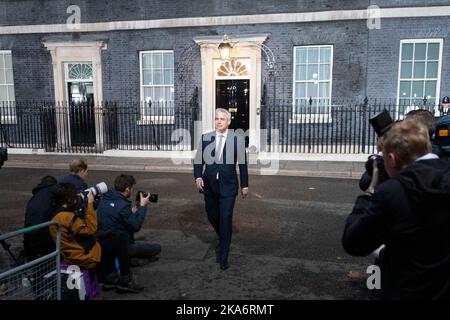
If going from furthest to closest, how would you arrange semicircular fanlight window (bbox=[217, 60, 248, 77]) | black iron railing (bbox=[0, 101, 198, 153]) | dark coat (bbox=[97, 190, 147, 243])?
black iron railing (bbox=[0, 101, 198, 153])
semicircular fanlight window (bbox=[217, 60, 248, 77])
dark coat (bbox=[97, 190, 147, 243])

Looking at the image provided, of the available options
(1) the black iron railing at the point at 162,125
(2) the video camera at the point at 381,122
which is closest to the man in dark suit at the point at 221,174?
(2) the video camera at the point at 381,122

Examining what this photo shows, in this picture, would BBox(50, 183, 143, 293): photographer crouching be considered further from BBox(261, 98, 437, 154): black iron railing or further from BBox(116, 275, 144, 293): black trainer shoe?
BBox(261, 98, 437, 154): black iron railing

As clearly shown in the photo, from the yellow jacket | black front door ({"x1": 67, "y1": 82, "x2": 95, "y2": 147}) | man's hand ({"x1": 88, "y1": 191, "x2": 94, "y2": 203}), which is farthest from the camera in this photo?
black front door ({"x1": 67, "y1": 82, "x2": 95, "y2": 147})

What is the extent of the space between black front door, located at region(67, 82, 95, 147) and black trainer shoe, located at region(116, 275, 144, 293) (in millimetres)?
12831

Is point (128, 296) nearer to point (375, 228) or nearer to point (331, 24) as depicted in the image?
point (375, 228)

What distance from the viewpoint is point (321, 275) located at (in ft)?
15.2

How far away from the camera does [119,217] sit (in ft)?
14.5

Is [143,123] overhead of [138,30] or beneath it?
beneath

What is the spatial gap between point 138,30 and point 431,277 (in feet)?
49.4

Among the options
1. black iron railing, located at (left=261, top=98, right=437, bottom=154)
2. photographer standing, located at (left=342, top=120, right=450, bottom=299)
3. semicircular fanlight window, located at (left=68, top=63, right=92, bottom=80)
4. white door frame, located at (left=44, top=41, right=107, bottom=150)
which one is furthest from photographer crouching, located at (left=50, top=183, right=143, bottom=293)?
semicircular fanlight window, located at (left=68, top=63, right=92, bottom=80)

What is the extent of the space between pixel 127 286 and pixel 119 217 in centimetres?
70

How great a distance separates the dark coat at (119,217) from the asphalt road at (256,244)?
1.93 feet

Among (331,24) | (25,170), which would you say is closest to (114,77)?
(25,170)

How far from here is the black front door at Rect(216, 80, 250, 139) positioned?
15180mm
